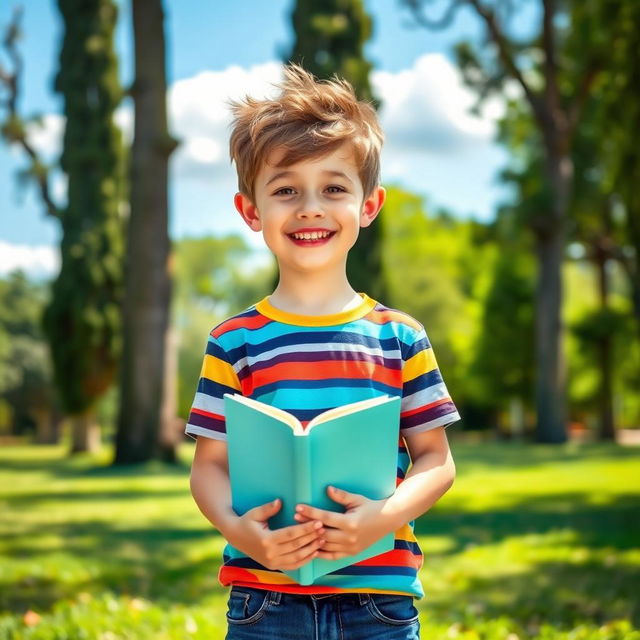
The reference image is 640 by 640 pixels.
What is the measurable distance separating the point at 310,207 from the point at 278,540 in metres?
0.69

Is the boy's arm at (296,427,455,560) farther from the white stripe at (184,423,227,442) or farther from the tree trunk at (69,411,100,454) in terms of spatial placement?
the tree trunk at (69,411,100,454)

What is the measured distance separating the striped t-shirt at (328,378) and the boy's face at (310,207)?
0.14 meters

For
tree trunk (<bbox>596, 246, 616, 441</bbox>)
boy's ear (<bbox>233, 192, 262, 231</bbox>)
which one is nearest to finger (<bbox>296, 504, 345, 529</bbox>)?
boy's ear (<bbox>233, 192, 262, 231</bbox>)

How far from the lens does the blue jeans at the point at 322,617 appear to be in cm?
179

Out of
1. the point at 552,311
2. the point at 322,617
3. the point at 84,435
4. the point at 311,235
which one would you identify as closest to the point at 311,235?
the point at 311,235

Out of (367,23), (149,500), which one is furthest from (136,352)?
(367,23)

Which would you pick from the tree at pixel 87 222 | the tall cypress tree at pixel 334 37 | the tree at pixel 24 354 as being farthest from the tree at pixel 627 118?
the tree at pixel 24 354

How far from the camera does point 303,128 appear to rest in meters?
1.86

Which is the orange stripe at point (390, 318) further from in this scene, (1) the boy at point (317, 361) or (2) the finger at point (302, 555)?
(2) the finger at point (302, 555)

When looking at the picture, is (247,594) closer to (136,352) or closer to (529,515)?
(529,515)

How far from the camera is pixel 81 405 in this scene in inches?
665

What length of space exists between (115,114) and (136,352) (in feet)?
23.4

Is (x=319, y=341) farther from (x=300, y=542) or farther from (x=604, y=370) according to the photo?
Result: (x=604, y=370)

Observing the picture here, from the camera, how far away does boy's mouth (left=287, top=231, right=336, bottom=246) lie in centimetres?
187
